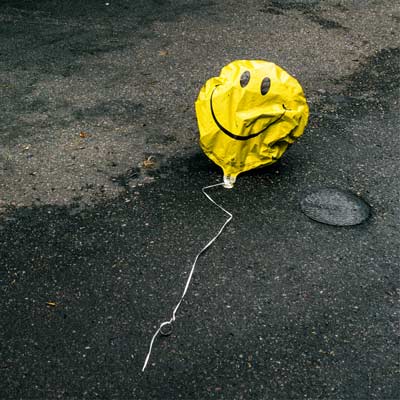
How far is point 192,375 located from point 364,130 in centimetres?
326

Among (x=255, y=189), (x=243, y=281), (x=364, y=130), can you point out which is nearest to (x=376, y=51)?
(x=364, y=130)

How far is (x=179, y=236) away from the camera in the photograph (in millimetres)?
4426

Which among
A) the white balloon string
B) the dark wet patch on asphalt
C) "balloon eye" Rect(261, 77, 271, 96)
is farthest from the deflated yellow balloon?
the dark wet patch on asphalt

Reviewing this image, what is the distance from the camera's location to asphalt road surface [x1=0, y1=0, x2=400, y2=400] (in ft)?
11.4

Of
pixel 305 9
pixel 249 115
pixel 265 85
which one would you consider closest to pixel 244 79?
pixel 265 85

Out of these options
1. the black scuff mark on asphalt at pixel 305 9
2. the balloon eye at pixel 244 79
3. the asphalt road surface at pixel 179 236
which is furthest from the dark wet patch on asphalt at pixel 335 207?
the black scuff mark on asphalt at pixel 305 9

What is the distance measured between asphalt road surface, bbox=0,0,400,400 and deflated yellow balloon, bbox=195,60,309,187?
0.83 ft

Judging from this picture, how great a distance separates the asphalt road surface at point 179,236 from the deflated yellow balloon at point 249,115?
254 millimetres

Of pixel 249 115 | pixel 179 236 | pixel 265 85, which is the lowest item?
pixel 179 236

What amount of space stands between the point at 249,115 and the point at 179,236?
1054mm

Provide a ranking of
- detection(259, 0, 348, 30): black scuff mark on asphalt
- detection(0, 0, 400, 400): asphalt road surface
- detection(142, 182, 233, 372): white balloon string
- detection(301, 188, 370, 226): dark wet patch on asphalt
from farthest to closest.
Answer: detection(259, 0, 348, 30): black scuff mark on asphalt < detection(301, 188, 370, 226): dark wet patch on asphalt < detection(142, 182, 233, 372): white balloon string < detection(0, 0, 400, 400): asphalt road surface

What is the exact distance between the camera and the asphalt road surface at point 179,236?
11.4 ft

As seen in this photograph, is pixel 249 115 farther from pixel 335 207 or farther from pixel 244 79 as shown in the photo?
pixel 335 207

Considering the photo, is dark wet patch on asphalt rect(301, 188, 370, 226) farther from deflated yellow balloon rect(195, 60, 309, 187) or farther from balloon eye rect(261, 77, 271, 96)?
balloon eye rect(261, 77, 271, 96)
